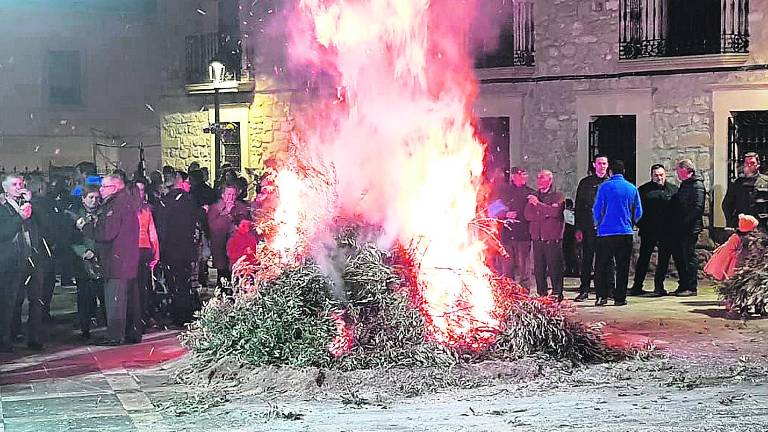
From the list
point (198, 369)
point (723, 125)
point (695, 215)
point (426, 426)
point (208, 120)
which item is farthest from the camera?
point (208, 120)

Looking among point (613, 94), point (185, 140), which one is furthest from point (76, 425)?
point (185, 140)

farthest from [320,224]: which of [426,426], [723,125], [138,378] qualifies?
[723,125]

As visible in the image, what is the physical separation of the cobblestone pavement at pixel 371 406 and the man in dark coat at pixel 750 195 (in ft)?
13.3

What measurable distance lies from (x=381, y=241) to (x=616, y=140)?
10.0 metres

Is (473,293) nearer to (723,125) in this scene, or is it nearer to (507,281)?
(507,281)

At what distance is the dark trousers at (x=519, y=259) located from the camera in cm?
1520

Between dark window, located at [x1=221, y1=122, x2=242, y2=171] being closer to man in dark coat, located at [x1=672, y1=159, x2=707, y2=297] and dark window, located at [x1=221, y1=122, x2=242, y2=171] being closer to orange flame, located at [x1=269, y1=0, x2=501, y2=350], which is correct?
man in dark coat, located at [x1=672, y1=159, x2=707, y2=297]

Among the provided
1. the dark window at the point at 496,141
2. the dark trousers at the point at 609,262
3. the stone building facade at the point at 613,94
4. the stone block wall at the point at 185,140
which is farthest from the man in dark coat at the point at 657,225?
the stone block wall at the point at 185,140

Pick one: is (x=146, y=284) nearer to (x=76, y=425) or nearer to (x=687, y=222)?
(x=76, y=425)

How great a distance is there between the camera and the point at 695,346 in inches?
446

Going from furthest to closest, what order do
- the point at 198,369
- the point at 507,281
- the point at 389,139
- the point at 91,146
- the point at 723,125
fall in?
the point at 91,146 → the point at 723,125 → the point at 389,139 → the point at 507,281 → the point at 198,369

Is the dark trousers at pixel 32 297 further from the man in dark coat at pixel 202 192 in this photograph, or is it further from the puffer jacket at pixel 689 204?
the puffer jacket at pixel 689 204

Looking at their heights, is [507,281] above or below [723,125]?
below

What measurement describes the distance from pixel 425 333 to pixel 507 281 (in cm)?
121
